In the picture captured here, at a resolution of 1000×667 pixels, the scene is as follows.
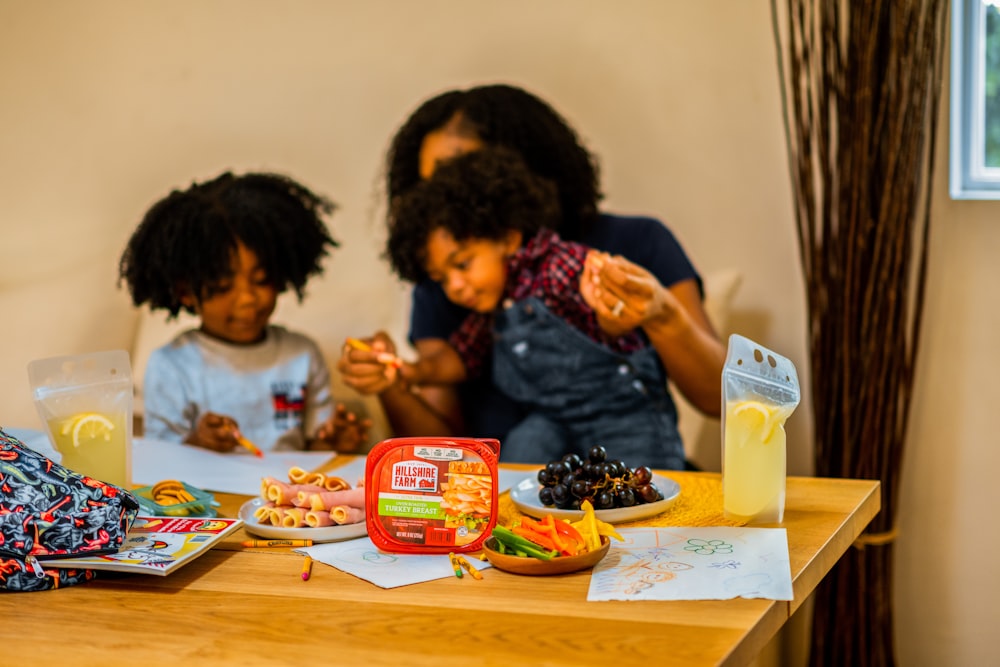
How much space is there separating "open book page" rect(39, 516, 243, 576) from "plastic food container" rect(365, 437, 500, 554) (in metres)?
0.15

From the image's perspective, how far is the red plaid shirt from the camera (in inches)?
63.2

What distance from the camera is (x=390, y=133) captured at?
2.37 meters

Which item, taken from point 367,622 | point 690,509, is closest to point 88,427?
point 367,622

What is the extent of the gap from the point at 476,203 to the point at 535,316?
0.21 m

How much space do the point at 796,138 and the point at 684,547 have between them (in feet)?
3.79

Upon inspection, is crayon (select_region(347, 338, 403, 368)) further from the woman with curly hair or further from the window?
the window

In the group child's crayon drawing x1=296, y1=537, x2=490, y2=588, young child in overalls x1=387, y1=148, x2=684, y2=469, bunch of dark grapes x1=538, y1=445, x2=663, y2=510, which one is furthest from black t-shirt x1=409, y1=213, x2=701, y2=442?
child's crayon drawing x1=296, y1=537, x2=490, y2=588

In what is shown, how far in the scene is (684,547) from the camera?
905 mm

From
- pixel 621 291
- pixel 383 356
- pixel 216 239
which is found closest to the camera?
pixel 621 291

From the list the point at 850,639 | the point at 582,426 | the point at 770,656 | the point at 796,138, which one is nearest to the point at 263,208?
the point at 582,426

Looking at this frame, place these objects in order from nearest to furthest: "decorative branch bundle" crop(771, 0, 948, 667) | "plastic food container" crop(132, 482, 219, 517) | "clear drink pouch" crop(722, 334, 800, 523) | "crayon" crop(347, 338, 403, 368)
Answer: "clear drink pouch" crop(722, 334, 800, 523)
"plastic food container" crop(132, 482, 219, 517)
"crayon" crop(347, 338, 403, 368)
"decorative branch bundle" crop(771, 0, 948, 667)

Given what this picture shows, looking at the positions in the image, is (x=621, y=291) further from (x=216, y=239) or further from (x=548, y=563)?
(x=216, y=239)

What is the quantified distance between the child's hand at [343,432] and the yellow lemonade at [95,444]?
24.0 inches

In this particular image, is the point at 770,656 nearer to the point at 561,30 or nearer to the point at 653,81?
the point at 653,81
